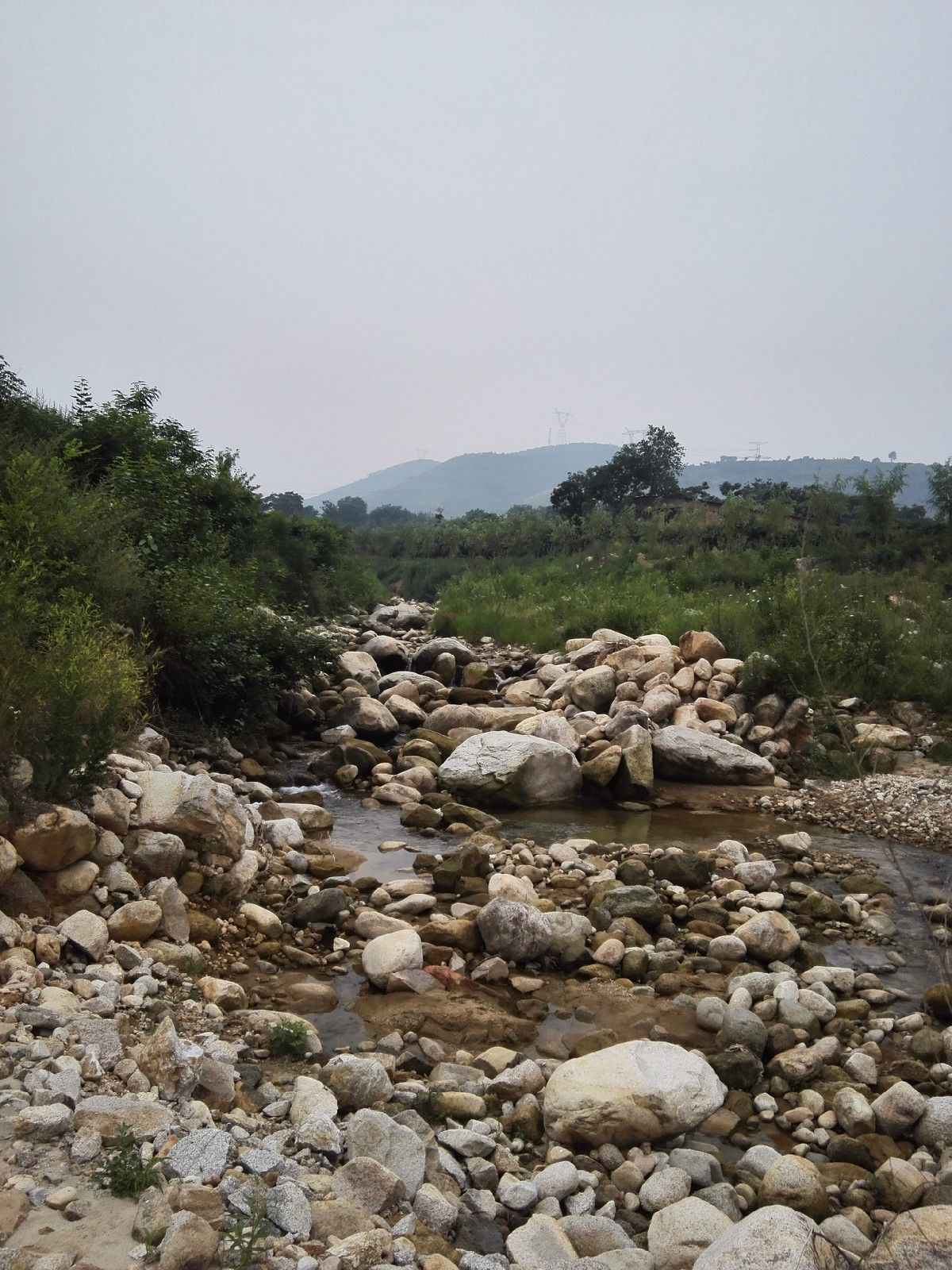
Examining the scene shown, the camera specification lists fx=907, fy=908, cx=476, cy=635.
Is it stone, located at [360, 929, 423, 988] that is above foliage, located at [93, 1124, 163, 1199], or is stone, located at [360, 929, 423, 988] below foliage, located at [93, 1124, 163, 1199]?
below

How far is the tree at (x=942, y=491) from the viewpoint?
105 feet

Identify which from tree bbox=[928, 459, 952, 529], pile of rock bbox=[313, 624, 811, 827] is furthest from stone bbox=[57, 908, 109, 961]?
tree bbox=[928, 459, 952, 529]

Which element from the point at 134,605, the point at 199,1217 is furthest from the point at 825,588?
the point at 199,1217

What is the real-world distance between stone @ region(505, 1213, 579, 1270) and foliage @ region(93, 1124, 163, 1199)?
1316 millimetres

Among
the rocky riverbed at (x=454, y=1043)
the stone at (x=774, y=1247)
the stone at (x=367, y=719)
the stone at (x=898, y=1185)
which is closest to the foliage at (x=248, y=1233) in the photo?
the rocky riverbed at (x=454, y=1043)

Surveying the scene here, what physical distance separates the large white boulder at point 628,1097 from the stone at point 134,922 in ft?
8.53

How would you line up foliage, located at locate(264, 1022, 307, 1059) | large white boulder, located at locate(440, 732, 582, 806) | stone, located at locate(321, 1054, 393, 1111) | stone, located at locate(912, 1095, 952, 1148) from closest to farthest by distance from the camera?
stone, located at locate(321, 1054, 393, 1111), stone, located at locate(912, 1095, 952, 1148), foliage, located at locate(264, 1022, 307, 1059), large white boulder, located at locate(440, 732, 582, 806)

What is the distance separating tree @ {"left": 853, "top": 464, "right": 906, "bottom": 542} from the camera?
1217 inches

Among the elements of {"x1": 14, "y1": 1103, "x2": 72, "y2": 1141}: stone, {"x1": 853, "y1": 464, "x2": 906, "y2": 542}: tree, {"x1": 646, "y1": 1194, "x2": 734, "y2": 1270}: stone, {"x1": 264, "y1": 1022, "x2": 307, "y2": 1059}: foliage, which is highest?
{"x1": 853, "y1": 464, "x2": 906, "y2": 542}: tree

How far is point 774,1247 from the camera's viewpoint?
2889 mm

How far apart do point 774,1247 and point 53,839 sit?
4.32 metres

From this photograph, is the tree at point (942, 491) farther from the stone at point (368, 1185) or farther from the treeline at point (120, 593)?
the stone at point (368, 1185)

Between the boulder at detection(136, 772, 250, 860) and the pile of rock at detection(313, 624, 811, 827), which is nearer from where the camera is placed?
the boulder at detection(136, 772, 250, 860)

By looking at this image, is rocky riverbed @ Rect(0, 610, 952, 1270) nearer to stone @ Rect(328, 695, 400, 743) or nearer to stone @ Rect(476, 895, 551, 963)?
stone @ Rect(476, 895, 551, 963)
